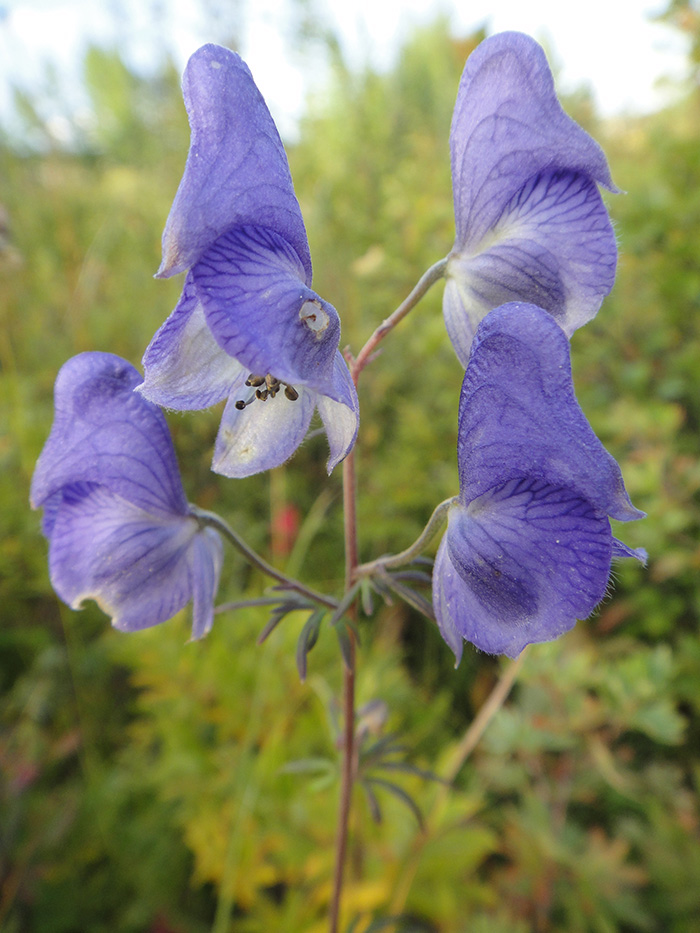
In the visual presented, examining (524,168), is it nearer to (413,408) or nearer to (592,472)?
(592,472)

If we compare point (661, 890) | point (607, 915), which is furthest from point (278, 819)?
point (661, 890)

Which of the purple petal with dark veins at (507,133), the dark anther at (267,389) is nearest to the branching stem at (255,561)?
the dark anther at (267,389)

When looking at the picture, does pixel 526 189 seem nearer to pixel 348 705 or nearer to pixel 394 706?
pixel 348 705

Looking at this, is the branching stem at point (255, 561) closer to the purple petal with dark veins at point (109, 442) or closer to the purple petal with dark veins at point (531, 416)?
the purple petal with dark veins at point (109, 442)

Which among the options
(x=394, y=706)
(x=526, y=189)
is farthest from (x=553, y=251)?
(x=394, y=706)

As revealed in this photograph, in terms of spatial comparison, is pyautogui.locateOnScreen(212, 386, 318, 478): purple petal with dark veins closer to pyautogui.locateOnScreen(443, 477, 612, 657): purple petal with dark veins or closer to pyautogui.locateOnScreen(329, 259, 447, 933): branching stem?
pyautogui.locateOnScreen(329, 259, 447, 933): branching stem

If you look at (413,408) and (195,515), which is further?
(413,408)
